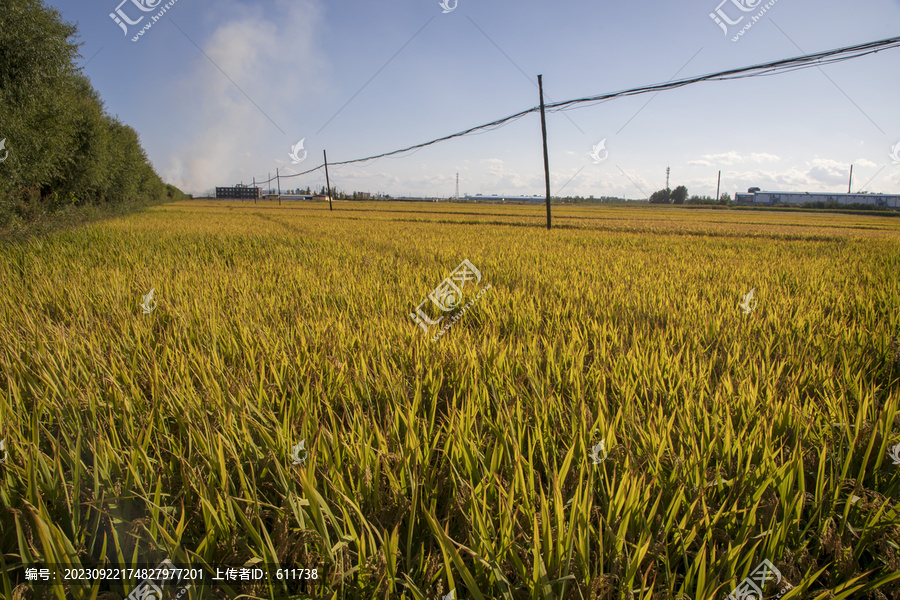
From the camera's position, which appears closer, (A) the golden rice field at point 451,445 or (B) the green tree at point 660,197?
(A) the golden rice field at point 451,445

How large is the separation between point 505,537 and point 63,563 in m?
0.88

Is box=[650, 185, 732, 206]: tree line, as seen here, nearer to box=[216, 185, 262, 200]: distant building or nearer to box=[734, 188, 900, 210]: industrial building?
box=[734, 188, 900, 210]: industrial building

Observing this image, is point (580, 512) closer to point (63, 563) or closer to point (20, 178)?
point (63, 563)

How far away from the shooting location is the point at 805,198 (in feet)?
234

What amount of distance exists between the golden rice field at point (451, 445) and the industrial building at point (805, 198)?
83171 mm

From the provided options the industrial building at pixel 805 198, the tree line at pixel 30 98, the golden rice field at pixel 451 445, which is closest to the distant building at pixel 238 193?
the tree line at pixel 30 98

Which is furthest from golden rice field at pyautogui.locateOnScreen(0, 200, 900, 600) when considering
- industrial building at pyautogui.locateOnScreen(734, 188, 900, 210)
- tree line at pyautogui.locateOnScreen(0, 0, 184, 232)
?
industrial building at pyautogui.locateOnScreen(734, 188, 900, 210)

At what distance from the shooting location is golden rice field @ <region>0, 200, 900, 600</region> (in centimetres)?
85

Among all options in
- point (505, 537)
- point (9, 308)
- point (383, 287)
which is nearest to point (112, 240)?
point (9, 308)

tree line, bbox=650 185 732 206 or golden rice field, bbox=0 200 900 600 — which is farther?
tree line, bbox=650 185 732 206

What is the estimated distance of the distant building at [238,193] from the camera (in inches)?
3166

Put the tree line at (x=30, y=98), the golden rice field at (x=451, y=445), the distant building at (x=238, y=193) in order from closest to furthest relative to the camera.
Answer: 1. the golden rice field at (x=451, y=445)
2. the tree line at (x=30, y=98)
3. the distant building at (x=238, y=193)

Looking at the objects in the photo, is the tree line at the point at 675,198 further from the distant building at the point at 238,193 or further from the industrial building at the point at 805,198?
the distant building at the point at 238,193

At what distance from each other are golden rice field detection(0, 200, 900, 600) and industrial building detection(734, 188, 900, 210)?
8317 centimetres
